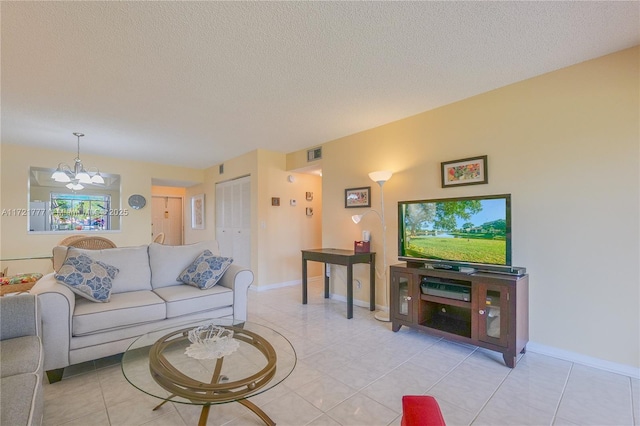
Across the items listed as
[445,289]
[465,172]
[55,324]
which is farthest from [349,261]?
[55,324]

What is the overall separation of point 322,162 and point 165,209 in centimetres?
571

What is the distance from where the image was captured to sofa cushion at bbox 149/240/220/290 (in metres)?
2.96

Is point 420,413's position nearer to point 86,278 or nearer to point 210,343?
point 210,343

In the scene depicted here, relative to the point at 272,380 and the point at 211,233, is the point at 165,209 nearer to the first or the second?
the point at 211,233

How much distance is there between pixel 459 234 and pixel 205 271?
2434mm

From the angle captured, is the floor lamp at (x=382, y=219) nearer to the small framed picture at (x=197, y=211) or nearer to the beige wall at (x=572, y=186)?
the beige wall at (x=572, y=186)

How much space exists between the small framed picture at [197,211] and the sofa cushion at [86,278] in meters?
4.22

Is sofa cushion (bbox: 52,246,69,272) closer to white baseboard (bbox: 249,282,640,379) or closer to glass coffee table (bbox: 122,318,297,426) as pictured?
glass coffee table (bbox: 122,318,297,426)

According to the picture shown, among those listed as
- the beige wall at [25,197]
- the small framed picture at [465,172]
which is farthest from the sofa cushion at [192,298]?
the beige wall at [25,197]

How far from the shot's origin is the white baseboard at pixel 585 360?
2.08 m

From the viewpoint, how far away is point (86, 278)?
7.63ft

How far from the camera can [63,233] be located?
507cm

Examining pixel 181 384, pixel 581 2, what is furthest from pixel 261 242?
pixel 581 2

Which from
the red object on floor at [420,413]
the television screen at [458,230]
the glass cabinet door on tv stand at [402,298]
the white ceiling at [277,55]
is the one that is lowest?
the glass cabinet door on tv stand at [402,298]
